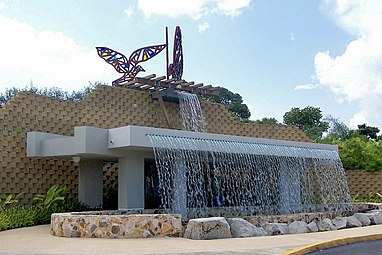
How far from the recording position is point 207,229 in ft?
38.1

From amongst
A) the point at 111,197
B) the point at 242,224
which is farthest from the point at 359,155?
the point at 242,224

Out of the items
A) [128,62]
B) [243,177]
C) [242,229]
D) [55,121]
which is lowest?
[242,229]

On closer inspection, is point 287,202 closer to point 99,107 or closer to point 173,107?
point 173,107

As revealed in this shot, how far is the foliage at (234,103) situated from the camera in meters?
57.4

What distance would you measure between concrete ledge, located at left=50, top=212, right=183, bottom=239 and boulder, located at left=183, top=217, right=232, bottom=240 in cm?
72

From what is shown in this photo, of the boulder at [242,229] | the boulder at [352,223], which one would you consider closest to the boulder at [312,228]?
the boulder at [352,223]

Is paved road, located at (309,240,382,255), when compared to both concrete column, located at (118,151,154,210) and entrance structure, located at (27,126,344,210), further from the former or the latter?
concrete column, located at (118,151,154,210)

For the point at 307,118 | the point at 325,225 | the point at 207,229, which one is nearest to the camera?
the point at 207,229

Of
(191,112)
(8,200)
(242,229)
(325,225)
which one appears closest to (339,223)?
(325,225)

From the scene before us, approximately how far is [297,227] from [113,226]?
536 centimetres

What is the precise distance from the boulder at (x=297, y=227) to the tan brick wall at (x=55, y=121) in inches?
341

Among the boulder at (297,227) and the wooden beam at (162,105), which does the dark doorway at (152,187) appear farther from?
the boulder at (297,227)

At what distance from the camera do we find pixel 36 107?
62.4 ft

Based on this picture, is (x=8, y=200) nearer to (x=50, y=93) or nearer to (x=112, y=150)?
(x=112, y=150)
